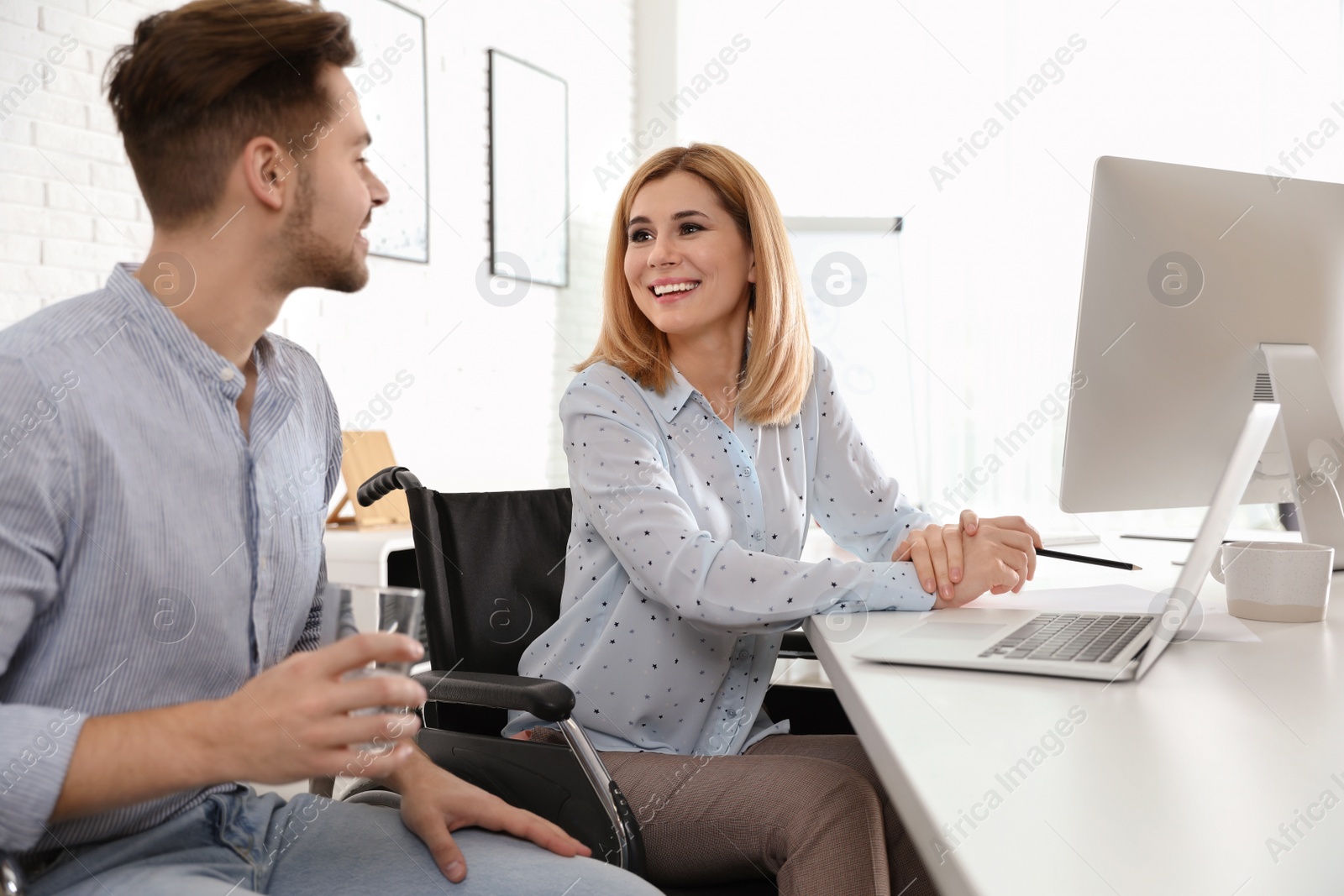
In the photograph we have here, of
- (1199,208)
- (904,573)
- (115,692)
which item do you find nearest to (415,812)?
(115,692)

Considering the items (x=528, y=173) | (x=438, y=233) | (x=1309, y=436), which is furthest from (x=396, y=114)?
(x=1309, y=436)

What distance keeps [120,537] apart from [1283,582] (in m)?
1.29

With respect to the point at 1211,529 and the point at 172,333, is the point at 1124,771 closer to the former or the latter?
the point at 1211,529

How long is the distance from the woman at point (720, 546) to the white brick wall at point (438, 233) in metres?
1.73

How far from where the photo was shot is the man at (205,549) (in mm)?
719

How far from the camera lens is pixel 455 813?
1008 millimetres

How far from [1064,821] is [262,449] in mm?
752

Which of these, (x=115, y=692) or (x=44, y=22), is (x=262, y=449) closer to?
(x=115, y=692)

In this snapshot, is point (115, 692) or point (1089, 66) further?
point (1089, 66)

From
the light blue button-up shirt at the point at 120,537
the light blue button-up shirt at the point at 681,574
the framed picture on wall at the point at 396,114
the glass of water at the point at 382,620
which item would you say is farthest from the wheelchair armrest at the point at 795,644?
the framed picture on wall at the point at 396,114

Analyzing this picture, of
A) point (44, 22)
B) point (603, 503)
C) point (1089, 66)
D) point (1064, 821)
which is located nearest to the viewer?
point (1064, 821)

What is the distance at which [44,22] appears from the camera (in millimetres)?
2594

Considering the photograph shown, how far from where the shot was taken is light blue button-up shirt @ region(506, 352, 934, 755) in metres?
1.30

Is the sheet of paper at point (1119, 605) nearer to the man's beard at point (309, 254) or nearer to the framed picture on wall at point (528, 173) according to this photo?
the man's beard at point (309, 254)
